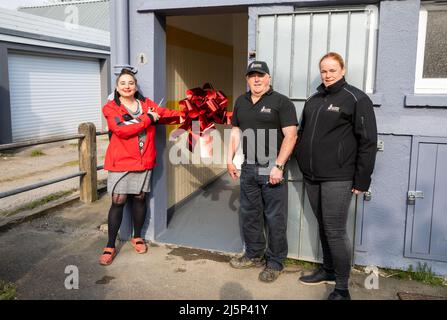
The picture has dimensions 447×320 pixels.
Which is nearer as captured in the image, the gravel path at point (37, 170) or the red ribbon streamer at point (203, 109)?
the red ribbon streamer at point (203, 109)

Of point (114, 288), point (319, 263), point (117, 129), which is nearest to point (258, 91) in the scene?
point (117, 129)

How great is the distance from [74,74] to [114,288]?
1365 cm

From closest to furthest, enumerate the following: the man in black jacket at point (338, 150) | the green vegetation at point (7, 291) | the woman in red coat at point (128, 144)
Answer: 1. the man in black jacket at point (338, 150)
2. the green vegetation at point (7, 291)
3. the woman in red coat at point (128, 144)

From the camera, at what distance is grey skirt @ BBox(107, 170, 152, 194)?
4031mm

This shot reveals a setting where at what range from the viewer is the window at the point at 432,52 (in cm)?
370

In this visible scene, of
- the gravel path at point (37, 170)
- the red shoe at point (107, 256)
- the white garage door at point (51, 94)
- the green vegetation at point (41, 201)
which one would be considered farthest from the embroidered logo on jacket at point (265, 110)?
the white garage door at point (51, 94)

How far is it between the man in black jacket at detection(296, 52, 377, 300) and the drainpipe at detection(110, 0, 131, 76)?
213 centimetres

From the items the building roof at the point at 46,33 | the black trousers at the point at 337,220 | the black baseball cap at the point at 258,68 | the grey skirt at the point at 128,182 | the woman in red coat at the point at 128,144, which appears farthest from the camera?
the building roof at the point at 46,33

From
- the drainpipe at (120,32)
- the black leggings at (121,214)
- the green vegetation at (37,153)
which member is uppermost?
the drainpipe at (120,32)

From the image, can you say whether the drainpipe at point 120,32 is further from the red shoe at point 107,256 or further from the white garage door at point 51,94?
the white garage door at point 51,94

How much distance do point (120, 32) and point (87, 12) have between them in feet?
81.7

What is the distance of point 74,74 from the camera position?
51.2 ft

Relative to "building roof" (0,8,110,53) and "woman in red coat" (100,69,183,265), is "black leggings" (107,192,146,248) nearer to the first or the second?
"woman in red coat" (100,69,183,265)

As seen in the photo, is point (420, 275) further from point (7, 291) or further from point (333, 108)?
point (7, 291)
